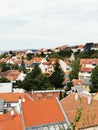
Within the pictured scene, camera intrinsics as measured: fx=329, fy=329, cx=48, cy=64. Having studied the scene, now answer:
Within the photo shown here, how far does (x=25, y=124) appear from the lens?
98.1 feet

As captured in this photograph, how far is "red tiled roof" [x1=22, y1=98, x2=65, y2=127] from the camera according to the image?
1211 inches

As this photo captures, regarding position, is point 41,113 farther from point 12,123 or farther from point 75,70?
point 75,70

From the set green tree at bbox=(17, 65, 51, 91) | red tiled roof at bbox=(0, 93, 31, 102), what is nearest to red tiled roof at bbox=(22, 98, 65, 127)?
red tiled roof at bbox=(0, 93, 31, 102)

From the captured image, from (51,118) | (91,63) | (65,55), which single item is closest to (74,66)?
(91,63)

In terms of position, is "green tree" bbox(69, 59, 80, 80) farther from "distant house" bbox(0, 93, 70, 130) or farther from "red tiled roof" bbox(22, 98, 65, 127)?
"distant house" bbox(0, 93, 70, 130)

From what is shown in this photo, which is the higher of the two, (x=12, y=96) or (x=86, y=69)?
(x=12, y=96)

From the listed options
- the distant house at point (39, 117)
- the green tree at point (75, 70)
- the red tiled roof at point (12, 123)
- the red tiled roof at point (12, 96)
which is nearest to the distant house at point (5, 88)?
the red tiled roof at point (12, 96)

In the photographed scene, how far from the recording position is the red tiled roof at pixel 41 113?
30753 millimetres

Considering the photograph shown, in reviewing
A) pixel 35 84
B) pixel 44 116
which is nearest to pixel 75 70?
pixel 35 84

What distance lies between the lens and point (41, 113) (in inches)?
1258

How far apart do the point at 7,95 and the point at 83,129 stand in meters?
27.8

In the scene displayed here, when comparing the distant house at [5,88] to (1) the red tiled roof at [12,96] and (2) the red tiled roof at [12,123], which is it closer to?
(1) the red tiled roof at [12,96]

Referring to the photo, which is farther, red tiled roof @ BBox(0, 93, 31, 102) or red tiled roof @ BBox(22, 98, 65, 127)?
red tiled roof @ BBox(0, 93, 31, 102)

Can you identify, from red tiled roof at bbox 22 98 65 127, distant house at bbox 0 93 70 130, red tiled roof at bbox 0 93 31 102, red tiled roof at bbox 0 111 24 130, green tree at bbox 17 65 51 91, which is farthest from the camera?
green tree at bbox 17 65 51 91
